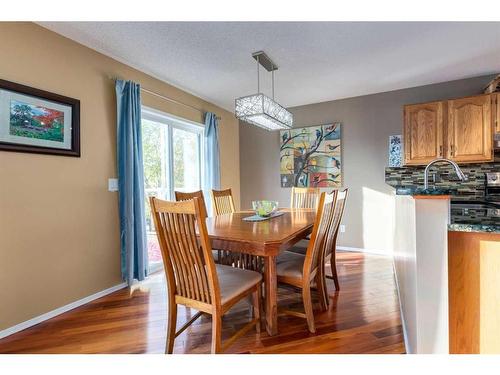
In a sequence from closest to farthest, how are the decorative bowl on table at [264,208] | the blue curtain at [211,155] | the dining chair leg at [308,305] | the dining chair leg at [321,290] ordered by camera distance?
the dining chair leg at [308,305] → the dining chair leg at [321,290] → the decorative bowl on table at [264,208] → the blue curtain at [211,155]

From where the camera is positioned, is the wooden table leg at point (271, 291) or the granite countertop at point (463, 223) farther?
the wooden table leg at point (271, 291)

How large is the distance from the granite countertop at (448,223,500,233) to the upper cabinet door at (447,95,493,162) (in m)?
2.57

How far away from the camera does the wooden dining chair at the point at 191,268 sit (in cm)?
140

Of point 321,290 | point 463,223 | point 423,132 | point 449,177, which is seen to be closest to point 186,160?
point 321,290

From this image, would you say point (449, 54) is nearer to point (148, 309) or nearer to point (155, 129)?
point (155, 129)

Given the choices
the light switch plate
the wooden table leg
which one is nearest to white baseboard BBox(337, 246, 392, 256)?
the wooden table leg

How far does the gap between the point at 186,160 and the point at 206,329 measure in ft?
8.28

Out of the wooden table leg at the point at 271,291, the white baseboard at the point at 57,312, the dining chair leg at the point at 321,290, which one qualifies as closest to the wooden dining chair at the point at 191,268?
the wooden table leg at the point at 271,291

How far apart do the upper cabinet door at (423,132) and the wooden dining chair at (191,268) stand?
2873mm

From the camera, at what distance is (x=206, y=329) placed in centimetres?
191

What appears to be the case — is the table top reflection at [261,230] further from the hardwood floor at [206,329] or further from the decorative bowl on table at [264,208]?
the hardwood floor at [206,329]

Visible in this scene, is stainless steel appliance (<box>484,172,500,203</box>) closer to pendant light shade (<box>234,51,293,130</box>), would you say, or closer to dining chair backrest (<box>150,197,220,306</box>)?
pendant light shade (<box>234,51,293,130</box>)

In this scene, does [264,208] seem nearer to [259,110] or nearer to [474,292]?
[259,110]

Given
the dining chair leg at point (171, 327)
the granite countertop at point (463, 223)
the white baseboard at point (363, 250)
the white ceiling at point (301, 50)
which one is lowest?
the white baseboard at point (363, 250)
